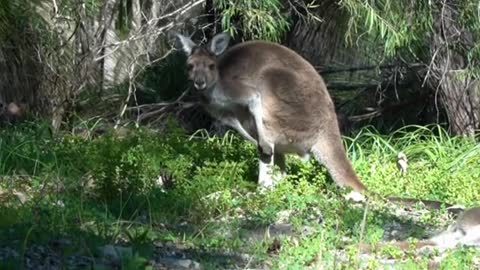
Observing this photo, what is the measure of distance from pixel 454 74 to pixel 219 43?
2.62m

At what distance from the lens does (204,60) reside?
10.7 m

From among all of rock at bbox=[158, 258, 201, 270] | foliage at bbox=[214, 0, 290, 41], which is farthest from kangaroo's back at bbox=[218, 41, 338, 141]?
rock at bbox=[158, 258, 201, 270]

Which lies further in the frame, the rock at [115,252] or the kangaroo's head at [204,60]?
the kangaroo's head at [204,60]

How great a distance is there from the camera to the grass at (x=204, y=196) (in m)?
6.68

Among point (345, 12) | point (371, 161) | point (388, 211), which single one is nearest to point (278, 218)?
point (388, 211)

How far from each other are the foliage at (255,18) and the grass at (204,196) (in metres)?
1.22

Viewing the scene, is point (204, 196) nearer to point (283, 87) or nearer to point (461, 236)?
point (283, 87)

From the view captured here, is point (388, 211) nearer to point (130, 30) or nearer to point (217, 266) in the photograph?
point (217, 266)

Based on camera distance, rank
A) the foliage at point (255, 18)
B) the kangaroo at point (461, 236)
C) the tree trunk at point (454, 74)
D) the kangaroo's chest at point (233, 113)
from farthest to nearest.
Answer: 1. the foliage at point (255, 18)
2. the tree trunk at point (454, 74)
3. the kangaroo's chest at point (233, 113)
4. the kangaroo at point (461, 236)

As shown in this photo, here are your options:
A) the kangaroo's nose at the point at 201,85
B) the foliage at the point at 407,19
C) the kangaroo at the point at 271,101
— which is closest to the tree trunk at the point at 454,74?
the foliage at the point at 407,19

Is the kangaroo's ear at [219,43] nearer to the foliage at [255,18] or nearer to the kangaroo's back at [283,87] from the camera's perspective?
the kangaroo's back at [283,87]

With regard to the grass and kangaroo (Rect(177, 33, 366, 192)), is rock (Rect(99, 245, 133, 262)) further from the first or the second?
kangaroo (Rect(177, 33, 366, 192))

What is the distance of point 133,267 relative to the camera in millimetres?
5574

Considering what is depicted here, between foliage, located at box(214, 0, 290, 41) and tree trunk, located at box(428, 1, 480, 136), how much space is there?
1686mm
